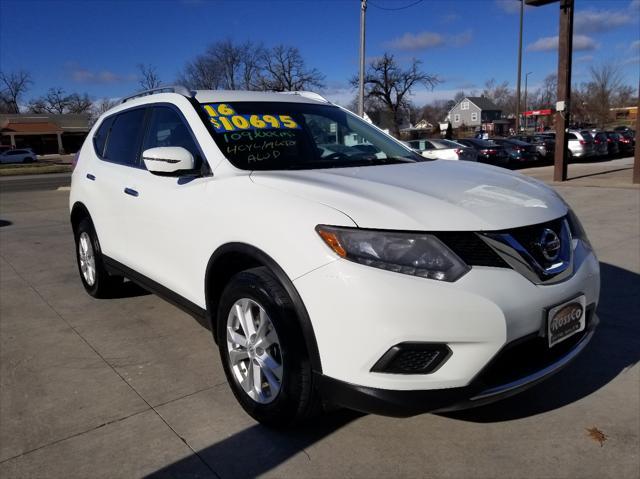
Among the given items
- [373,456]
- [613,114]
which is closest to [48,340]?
[373,456]

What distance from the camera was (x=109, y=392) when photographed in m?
3.27

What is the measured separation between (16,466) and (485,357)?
2198 millimetres

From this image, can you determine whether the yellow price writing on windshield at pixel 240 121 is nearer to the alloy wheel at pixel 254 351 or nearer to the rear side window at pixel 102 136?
the alloy wheel at pixel 254 351

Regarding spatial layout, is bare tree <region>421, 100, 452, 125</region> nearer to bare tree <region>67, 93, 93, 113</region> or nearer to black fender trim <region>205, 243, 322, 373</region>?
bare tree <region>67, 93, 93, 113</region>

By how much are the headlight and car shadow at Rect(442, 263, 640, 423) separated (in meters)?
1.13

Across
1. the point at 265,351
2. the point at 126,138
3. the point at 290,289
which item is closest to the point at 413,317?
the point at 290,289

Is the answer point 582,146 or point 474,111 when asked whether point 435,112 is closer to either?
point 474,111

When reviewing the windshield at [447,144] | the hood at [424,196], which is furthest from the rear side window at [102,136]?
the windshield at [447,144]

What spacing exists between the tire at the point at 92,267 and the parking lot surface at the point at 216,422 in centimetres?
45

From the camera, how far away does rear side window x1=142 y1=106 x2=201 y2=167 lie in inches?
135

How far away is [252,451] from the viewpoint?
2.64 m

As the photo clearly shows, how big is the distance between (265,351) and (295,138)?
1506mm

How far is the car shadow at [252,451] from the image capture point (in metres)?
2.50

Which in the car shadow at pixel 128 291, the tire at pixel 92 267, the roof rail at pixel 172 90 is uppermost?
the roof rail at pixel 172 90
